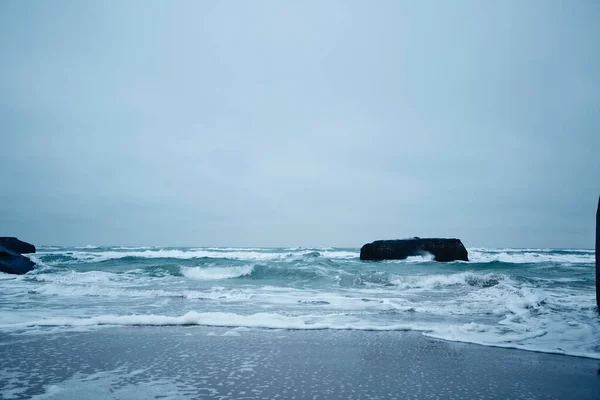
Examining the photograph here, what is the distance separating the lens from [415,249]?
35.5 m

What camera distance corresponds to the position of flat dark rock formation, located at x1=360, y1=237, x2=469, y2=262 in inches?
1339

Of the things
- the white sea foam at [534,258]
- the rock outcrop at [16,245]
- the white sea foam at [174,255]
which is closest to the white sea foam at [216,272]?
the white sea foam at [174,255]

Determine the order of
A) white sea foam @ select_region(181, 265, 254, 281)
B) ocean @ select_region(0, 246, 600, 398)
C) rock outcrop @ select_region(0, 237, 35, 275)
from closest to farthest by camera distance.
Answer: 1. ocean @ select_region(0, 246, 600, 398)
2. rock outcrop @ select_region(0, 237, 35, 275)
3. white sea foam @ select_region(181, 265, 254, 281)

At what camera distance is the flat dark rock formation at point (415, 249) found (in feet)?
112

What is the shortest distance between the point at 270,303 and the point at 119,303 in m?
3.79

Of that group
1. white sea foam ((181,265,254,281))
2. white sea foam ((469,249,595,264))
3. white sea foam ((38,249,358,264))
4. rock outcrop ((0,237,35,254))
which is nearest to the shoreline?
white sea foam ((181,265,254,281))

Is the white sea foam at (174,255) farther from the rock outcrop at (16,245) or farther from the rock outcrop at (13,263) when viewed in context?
the rock outcrop at (13,263)

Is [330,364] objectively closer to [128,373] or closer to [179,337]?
[128,373]

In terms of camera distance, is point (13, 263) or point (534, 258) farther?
point (534, 258)

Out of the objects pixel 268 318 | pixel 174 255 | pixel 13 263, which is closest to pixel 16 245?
pixel 174 255

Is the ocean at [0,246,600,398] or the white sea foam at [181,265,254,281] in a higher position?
the ocean at [0,246,600,398]

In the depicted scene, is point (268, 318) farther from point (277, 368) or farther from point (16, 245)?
point (16, 245)

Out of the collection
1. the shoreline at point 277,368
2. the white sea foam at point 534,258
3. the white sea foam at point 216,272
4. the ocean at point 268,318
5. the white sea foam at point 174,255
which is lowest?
the white sea foam at point 174,255

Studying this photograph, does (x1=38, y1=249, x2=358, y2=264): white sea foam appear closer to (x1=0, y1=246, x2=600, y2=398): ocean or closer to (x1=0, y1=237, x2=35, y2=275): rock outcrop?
(x1=0, y1=237, x2=35, y2=275): rock outcrop
